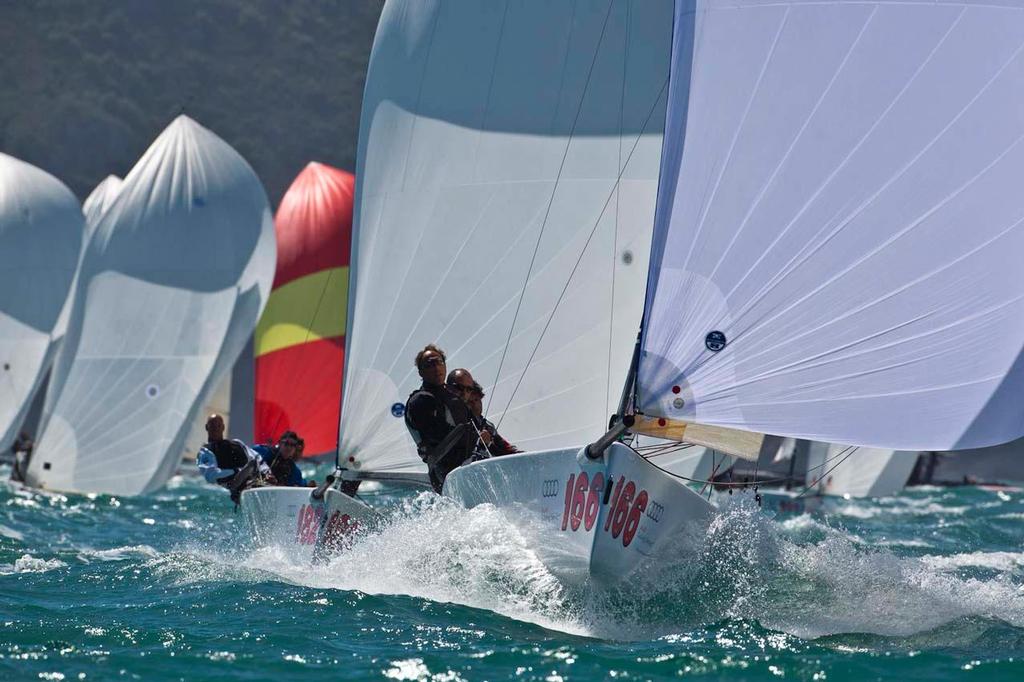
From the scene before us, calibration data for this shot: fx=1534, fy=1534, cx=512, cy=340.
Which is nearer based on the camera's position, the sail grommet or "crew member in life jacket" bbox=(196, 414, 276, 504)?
the sail grommet

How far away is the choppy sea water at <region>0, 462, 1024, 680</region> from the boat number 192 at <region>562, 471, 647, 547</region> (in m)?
0.26

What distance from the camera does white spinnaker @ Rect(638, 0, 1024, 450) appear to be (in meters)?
5.59

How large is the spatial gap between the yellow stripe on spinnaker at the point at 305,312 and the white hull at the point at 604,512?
326 inches

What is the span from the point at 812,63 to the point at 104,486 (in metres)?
10.8

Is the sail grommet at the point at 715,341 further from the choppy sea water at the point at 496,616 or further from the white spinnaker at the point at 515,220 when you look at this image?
the white spinnaker at the point at 515,220

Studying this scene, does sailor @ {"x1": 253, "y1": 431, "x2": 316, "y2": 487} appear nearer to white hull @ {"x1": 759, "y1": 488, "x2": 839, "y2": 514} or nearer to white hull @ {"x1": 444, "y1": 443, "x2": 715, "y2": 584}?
white hull @ {"x1": 444, "y1": 443, "x2": 715, "y2": 584}

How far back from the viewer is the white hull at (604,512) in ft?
17.8

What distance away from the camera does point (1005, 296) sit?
5660mm

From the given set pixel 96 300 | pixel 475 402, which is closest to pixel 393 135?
pixel 475 402

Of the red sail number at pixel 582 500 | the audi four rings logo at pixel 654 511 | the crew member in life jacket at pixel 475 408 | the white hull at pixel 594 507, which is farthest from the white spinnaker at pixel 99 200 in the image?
the audi four rings logo at pixel 654 511

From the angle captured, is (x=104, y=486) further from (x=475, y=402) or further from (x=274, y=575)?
(x=475, y=402)

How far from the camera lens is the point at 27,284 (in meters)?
19.1

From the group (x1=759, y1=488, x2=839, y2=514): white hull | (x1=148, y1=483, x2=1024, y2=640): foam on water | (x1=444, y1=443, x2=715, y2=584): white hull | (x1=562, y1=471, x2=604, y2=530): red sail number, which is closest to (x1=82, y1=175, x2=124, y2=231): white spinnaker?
(x1=759, y1=488, x2=839, y2=514): white hull

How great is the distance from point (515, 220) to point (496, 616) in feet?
9.47
